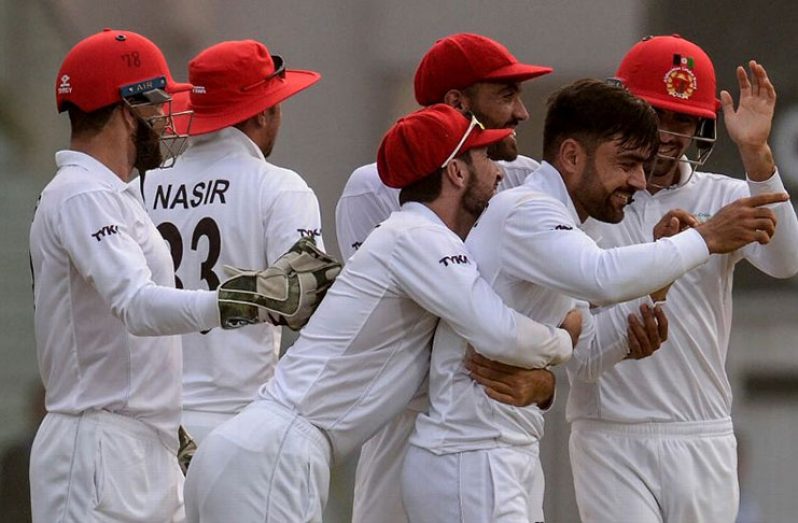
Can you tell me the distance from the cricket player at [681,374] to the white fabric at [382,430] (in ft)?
1.42

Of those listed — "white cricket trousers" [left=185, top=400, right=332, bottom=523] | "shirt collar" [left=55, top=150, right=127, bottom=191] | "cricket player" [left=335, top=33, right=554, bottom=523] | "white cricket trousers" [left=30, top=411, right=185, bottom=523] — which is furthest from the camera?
"cricket player" [left=335, top=33, right=554, bottom=523]

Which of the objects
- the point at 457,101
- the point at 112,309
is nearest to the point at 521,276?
the point at 112,309

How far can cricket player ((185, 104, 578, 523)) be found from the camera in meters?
3.57

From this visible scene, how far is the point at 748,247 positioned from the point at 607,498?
764 millimetres

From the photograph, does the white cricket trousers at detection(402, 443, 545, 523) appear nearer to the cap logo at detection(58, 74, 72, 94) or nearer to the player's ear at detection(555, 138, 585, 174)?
the player's ear at detection(555, 138, 585, 174)

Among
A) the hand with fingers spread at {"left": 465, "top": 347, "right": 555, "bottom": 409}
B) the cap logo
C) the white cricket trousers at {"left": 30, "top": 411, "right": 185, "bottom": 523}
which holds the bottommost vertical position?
the white cricket trousers at {"left": 30, "top": 411, "right": 185, "bottom": 523}

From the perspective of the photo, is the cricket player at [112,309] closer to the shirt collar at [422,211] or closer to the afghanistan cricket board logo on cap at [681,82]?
the shirt collar at [422,211]

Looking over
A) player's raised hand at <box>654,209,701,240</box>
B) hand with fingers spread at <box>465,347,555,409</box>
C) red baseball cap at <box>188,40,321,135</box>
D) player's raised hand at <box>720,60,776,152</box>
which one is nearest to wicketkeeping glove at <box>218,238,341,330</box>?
hand with fingers spread at <box>465,347,555,409</box>

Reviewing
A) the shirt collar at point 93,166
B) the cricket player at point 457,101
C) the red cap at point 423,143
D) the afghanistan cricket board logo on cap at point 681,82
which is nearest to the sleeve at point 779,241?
the afghanistan cricket board logo on cap at point 681,82

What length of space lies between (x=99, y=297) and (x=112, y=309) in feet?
0.56

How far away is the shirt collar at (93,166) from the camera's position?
153 inches

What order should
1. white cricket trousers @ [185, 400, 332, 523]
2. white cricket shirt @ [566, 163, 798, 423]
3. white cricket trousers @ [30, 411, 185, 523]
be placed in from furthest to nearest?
white cricket shirt @ [566, 163, 798, 423] → white cricket trousers @ [30, 411, 185, 523] → white cricket trousers @ [185, 400, 332, 523]

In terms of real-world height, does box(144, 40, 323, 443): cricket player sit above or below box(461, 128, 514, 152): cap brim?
below

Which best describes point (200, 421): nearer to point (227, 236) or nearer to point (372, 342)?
point (227, 236)
